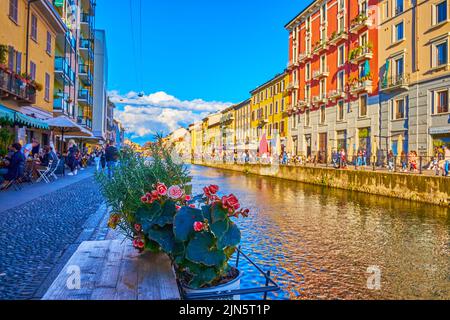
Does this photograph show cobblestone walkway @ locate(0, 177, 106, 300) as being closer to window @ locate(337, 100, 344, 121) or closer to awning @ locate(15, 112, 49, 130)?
awning @ locate(15, 112, 49, 130)

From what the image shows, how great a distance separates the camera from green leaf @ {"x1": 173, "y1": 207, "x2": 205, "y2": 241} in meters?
2.58

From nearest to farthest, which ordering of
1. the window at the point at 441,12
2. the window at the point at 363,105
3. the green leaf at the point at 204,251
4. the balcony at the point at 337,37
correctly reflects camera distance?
the green leaf at the point at 204,251 < the window at the point at 441,12 < the window at the point at 363,105 < the balcony at the point at 337,37

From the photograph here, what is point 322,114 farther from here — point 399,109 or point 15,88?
point 15,88

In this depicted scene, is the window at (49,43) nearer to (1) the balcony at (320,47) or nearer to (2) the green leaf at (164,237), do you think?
(2) the green leaf at (164,237)

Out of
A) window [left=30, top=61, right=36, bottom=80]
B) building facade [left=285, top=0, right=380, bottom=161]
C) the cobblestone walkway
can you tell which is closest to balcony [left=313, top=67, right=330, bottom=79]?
building facade [left=285, top=0, right=380, bottom=161]

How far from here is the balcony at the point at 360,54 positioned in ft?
106

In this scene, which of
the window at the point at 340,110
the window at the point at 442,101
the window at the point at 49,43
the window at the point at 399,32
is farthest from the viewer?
the window at the point at 340,110

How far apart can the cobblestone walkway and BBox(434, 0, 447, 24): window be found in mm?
26571

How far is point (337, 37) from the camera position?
37.2m

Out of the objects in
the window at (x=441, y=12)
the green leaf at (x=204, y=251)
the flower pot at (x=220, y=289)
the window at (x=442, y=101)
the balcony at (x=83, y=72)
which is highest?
the window at (x=441, y=12)

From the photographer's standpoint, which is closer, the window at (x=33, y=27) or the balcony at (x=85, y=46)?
the window at (x=33, y=27)

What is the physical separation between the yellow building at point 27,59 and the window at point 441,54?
1018 inches

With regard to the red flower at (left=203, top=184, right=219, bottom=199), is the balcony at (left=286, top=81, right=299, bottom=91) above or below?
above

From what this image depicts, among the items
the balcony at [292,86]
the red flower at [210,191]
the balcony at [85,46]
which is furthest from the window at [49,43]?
the balcony at [292,86]
